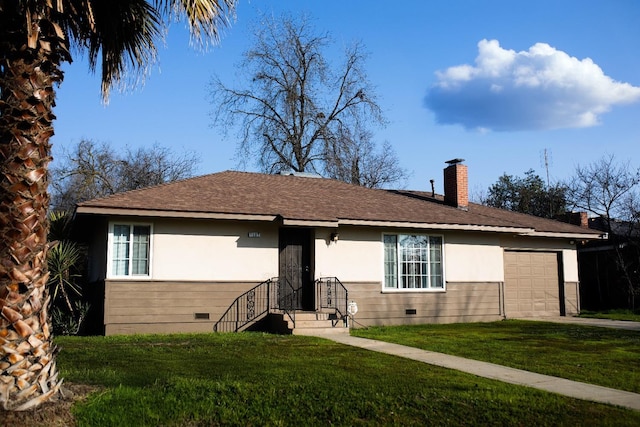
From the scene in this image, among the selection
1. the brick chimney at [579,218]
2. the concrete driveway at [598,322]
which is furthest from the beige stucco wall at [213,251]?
the brick chimney at [579,218]

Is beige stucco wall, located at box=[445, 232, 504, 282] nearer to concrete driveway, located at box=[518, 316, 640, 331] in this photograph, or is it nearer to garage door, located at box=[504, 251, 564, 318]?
garage door, located at box=[504, 251, 564, 318]

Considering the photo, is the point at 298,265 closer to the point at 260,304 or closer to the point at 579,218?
the point at 260,304

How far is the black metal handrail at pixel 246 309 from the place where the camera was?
51.0ft

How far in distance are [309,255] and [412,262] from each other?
318 cm

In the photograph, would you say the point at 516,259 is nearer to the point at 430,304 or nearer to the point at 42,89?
the point at 430,304

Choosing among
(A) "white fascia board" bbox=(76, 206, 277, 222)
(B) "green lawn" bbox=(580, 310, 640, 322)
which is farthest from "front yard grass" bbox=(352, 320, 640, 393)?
(A) "white fascia board" bbox=(76, 206, 277, 222)

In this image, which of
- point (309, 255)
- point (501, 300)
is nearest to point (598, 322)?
point (501, 300)

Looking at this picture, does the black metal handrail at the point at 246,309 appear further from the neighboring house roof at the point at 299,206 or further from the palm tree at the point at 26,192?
the palm tree at the point at 26,192

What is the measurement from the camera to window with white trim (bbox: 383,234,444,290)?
1755cm

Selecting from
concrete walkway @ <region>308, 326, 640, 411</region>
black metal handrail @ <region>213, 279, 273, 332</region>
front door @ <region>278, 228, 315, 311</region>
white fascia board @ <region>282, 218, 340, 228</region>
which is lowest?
concrete walkway @ <region>308, 326, 640, 411</region>

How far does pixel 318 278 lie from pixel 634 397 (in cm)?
969

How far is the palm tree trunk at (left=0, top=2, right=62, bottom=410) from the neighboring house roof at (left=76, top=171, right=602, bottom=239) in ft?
24.9

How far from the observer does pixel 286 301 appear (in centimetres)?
1634

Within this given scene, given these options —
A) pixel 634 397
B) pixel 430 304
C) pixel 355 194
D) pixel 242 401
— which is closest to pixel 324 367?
pixel 242 401
